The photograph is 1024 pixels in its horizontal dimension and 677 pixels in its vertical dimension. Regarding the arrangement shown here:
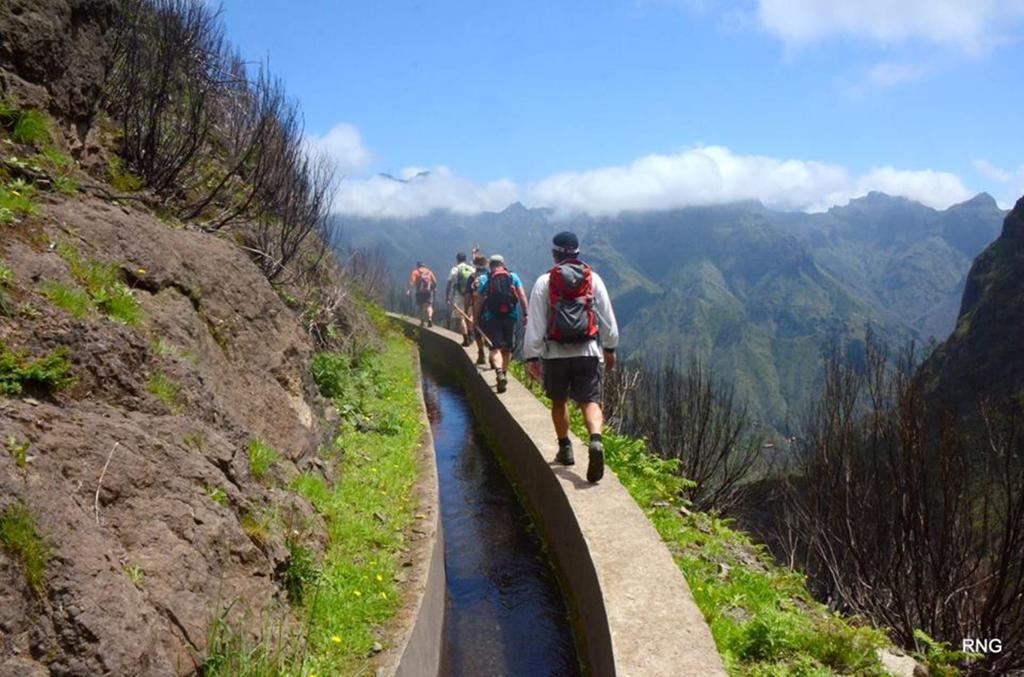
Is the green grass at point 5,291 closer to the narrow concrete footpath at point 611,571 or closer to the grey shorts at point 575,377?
the narrow concrete footpath at point 611,571

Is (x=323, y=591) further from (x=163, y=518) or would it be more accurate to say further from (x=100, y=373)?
(x=100, y=373)

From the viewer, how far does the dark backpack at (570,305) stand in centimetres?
600

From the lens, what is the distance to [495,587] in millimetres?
6043

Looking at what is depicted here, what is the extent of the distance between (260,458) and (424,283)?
16045 mm

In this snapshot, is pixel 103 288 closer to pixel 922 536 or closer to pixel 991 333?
pixel 922 536

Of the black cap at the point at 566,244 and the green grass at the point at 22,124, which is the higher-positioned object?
the green grass at the point at 22,124

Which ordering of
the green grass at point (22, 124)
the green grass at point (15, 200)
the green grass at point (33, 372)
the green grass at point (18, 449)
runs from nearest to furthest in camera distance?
1. the green grass at point (18, 449)
2. the green grass at point (33, 372)
3. the green grass at point (15, 200)
4. the green grass at point (22, 124)

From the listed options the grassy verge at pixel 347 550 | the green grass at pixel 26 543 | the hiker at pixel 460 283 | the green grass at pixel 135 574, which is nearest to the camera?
the green grass at pixel 26 543

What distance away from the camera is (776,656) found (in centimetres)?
387

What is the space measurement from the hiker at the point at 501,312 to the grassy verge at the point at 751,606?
3933 mm

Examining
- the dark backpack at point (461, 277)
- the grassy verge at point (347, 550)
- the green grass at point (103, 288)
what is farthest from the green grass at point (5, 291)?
the dark backpack at point (461, 277)

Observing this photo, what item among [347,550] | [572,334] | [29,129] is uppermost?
[29,129]

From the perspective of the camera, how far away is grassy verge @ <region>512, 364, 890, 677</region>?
382 centimetres

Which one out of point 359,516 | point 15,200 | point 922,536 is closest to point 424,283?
point 359,516
